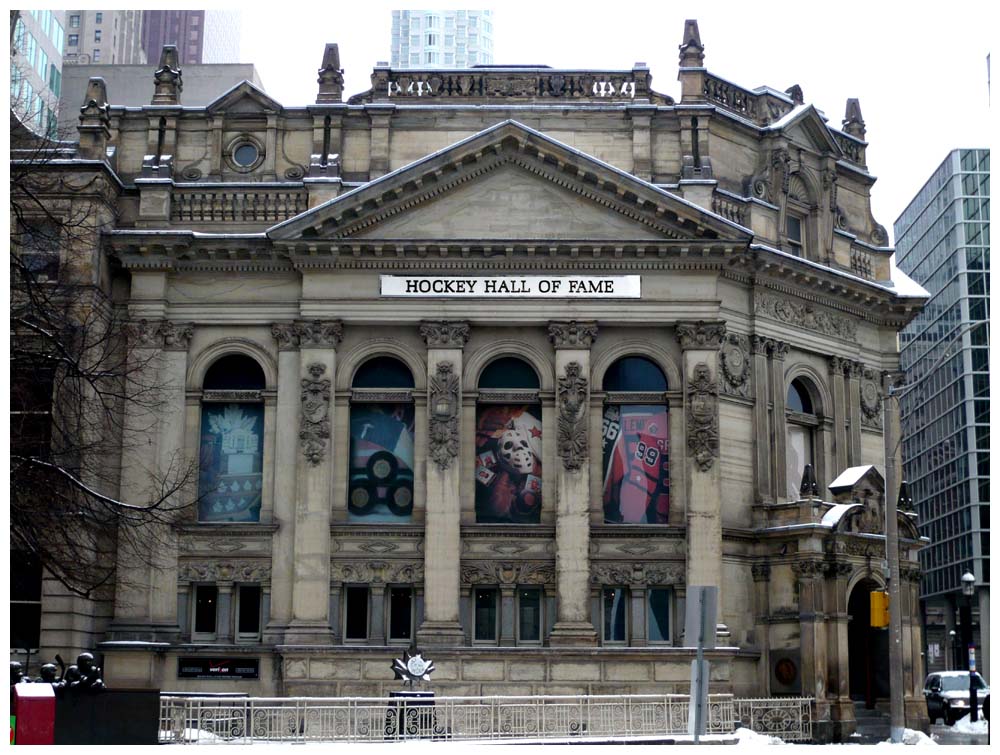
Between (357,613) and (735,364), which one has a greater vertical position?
(735,364)

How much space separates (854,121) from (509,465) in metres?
19.7

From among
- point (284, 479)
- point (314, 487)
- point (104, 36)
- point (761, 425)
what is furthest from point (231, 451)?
point (104, 36)

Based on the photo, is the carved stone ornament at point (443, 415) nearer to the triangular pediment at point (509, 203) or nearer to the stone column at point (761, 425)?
the triangular pediment at point (509, 203)

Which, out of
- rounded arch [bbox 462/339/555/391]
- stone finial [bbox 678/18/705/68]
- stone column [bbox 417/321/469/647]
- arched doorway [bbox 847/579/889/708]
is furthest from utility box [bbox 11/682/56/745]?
stone finial [bbox 678/18/705/68]

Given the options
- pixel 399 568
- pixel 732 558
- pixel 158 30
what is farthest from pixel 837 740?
pixel 158 30

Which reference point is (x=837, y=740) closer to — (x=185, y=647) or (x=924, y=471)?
(x=185, y=647)

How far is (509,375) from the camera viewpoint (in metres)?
44.8

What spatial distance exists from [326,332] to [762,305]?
13.5 metres

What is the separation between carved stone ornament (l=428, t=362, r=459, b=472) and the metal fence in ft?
28.5

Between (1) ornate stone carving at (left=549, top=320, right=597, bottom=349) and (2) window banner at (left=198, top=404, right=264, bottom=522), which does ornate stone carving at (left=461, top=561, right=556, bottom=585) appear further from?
(2) window banner at (left=198, top=404, right=264, bottom=522)

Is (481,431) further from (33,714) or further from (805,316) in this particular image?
(33,714)

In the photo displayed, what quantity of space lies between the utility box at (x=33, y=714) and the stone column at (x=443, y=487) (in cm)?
1888

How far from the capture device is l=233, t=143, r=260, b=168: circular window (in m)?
47.8

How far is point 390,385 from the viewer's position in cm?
4481
